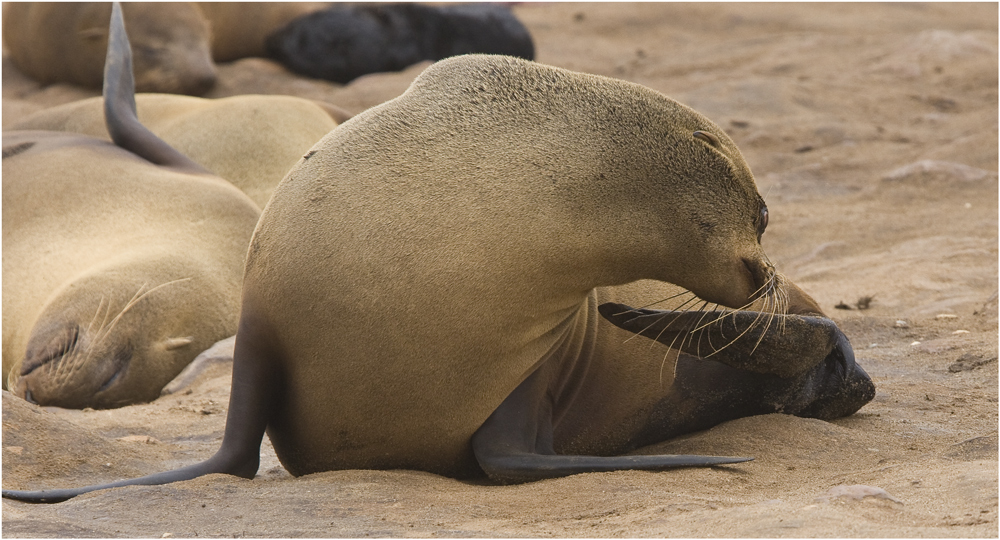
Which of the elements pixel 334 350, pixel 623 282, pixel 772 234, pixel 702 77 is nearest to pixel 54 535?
pixel 334 350

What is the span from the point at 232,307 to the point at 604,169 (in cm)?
273

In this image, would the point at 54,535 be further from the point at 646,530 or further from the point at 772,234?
the point at 772,234

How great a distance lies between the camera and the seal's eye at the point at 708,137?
128 inches

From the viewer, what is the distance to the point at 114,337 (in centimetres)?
488

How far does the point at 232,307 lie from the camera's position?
536 cm

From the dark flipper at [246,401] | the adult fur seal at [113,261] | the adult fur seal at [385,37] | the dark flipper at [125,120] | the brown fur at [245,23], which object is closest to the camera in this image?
the dark flipper at [246,401]

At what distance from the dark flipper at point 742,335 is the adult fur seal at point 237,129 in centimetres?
380

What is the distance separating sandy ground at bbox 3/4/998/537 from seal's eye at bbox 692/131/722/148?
34.6 inches

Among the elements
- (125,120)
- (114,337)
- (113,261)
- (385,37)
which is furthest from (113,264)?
(385,37)

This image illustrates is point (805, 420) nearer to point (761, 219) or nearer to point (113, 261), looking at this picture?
point (761, 219)

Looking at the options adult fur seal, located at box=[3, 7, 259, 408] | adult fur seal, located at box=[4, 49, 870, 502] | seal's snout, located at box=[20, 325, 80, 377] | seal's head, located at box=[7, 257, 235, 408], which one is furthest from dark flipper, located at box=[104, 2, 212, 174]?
adult fur seal, located at box=[4, 49, 870, 502]

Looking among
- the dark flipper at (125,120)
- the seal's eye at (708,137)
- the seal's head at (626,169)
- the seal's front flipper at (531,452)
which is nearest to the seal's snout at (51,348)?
the dark flipper at (125,120)

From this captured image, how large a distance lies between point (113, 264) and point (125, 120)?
1.64m

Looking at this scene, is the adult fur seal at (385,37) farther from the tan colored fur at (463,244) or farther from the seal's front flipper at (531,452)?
the seal's front flipper at (531,452)
